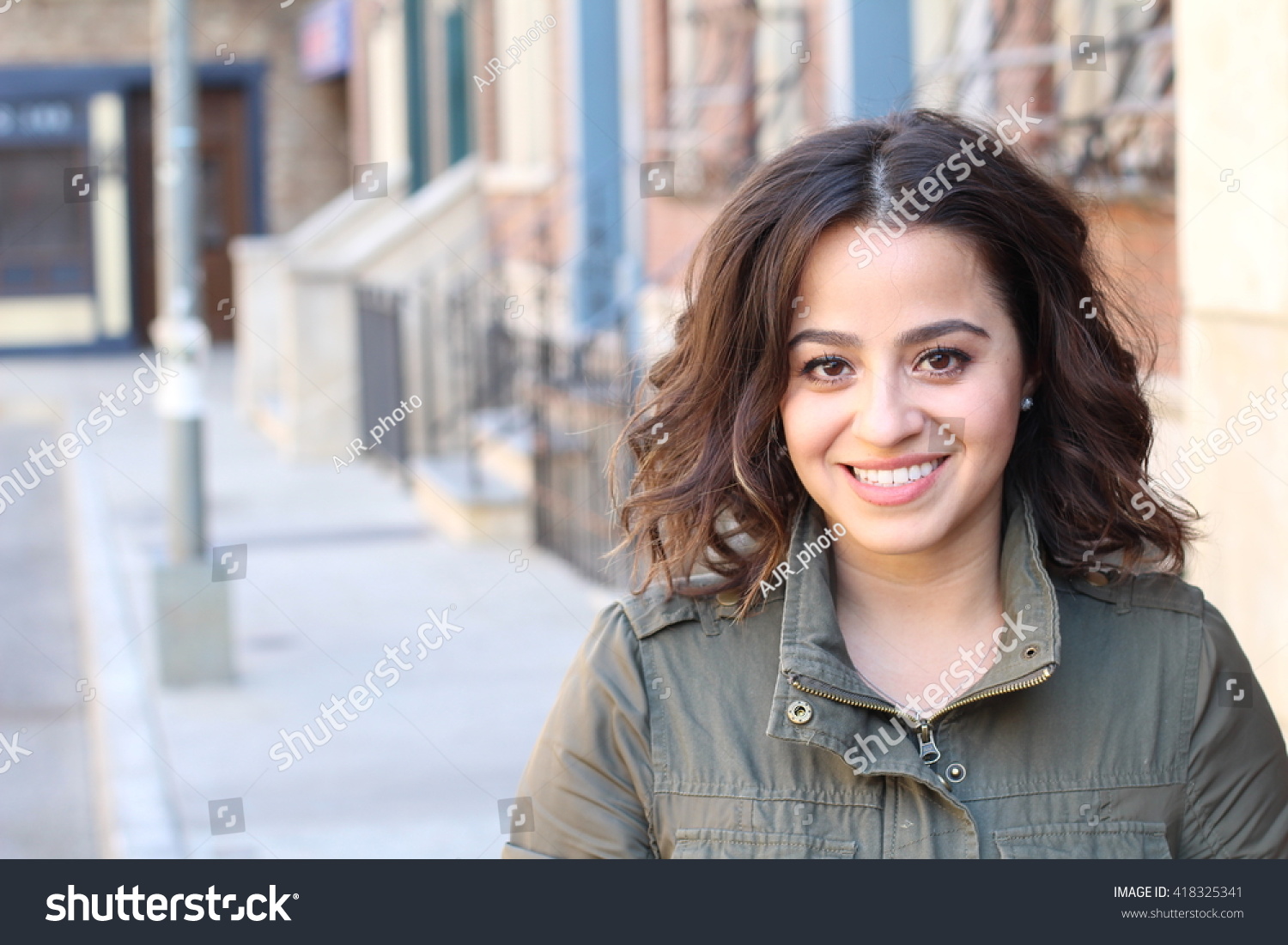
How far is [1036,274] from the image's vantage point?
1.93 m

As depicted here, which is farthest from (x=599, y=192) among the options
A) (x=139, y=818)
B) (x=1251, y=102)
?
(x=1251, y=102)

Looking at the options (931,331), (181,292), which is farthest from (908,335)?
(181,292)

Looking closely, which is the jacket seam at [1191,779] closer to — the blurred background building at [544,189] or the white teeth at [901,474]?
the white teeth at [901,474]

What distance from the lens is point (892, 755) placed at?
1769 mm

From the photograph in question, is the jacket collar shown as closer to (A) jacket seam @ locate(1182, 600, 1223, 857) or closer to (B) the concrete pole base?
(A) jacket seam @ locate(1182, 600, 1223, 857)

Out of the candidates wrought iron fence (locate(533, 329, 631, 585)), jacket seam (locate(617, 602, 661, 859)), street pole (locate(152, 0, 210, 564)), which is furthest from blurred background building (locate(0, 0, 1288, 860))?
jacket seam (locate(617, 602, 661, 859))

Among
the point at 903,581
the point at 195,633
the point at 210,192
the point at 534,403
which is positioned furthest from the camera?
the point at 210,192

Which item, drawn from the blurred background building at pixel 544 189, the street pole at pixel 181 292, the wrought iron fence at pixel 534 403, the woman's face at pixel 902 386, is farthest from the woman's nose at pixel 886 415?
the street pole at pixel 181 292

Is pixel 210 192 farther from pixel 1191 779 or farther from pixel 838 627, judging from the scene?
pixel 1191 779

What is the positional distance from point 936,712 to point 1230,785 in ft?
1.10

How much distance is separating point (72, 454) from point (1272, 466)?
41.7 ft

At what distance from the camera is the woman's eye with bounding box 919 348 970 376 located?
1871mm
